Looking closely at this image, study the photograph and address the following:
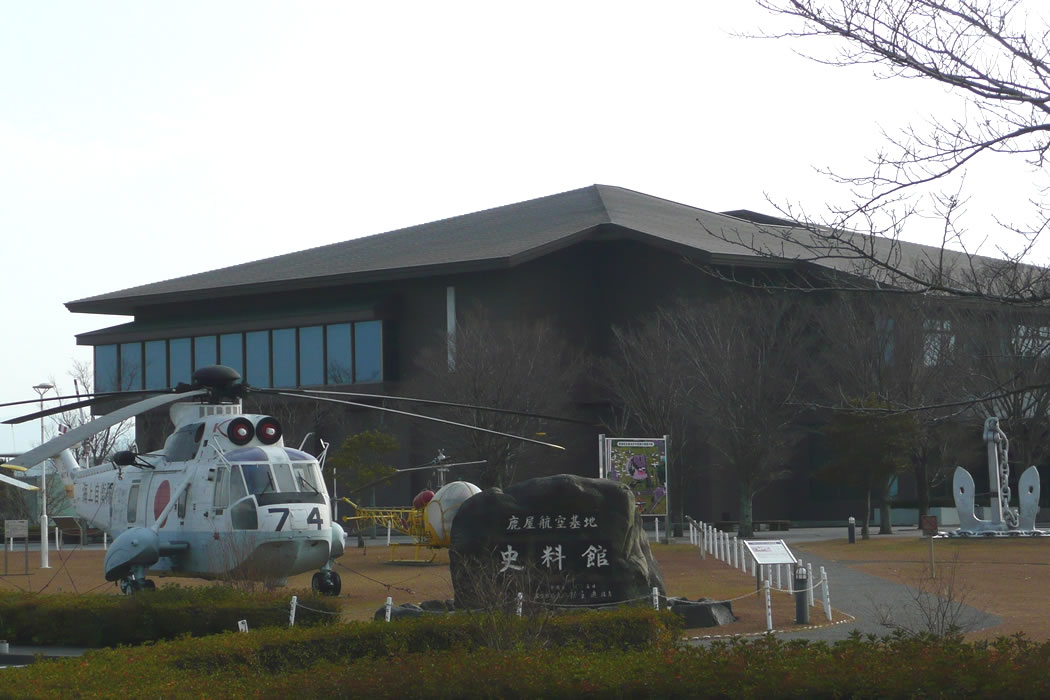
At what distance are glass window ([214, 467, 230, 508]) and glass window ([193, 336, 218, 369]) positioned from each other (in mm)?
44764

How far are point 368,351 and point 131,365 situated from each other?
14548mm

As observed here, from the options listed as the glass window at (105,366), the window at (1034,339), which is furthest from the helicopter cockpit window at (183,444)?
the glass window at (105,366)

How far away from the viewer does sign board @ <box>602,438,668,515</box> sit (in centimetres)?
4209

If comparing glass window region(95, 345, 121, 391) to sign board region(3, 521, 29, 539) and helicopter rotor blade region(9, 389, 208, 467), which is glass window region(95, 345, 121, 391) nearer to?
sign board region(3, 521, 29, 539)

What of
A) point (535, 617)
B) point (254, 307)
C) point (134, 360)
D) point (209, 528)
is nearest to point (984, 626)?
point (535, 617)

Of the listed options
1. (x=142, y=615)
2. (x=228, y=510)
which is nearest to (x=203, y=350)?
(x=228, y=510)

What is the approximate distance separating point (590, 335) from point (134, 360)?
964 inches

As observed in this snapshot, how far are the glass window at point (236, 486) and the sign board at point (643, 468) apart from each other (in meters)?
21.0

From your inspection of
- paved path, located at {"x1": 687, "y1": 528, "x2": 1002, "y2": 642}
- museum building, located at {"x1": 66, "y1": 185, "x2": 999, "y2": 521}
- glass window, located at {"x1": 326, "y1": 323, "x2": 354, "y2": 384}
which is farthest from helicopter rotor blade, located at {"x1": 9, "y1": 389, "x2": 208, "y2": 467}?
glass window, located at {"x1": 326, "y1": 323, "x2": 354, "y2": 384}

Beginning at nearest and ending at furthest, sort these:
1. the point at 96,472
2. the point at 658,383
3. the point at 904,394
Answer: the point at 96,472 → the point at 904,394 → the point at 658,383

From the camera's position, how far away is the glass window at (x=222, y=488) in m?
22.2

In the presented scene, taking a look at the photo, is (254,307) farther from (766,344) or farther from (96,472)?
(96,472)

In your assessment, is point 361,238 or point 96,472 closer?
point 96,472

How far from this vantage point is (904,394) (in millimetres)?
45344
